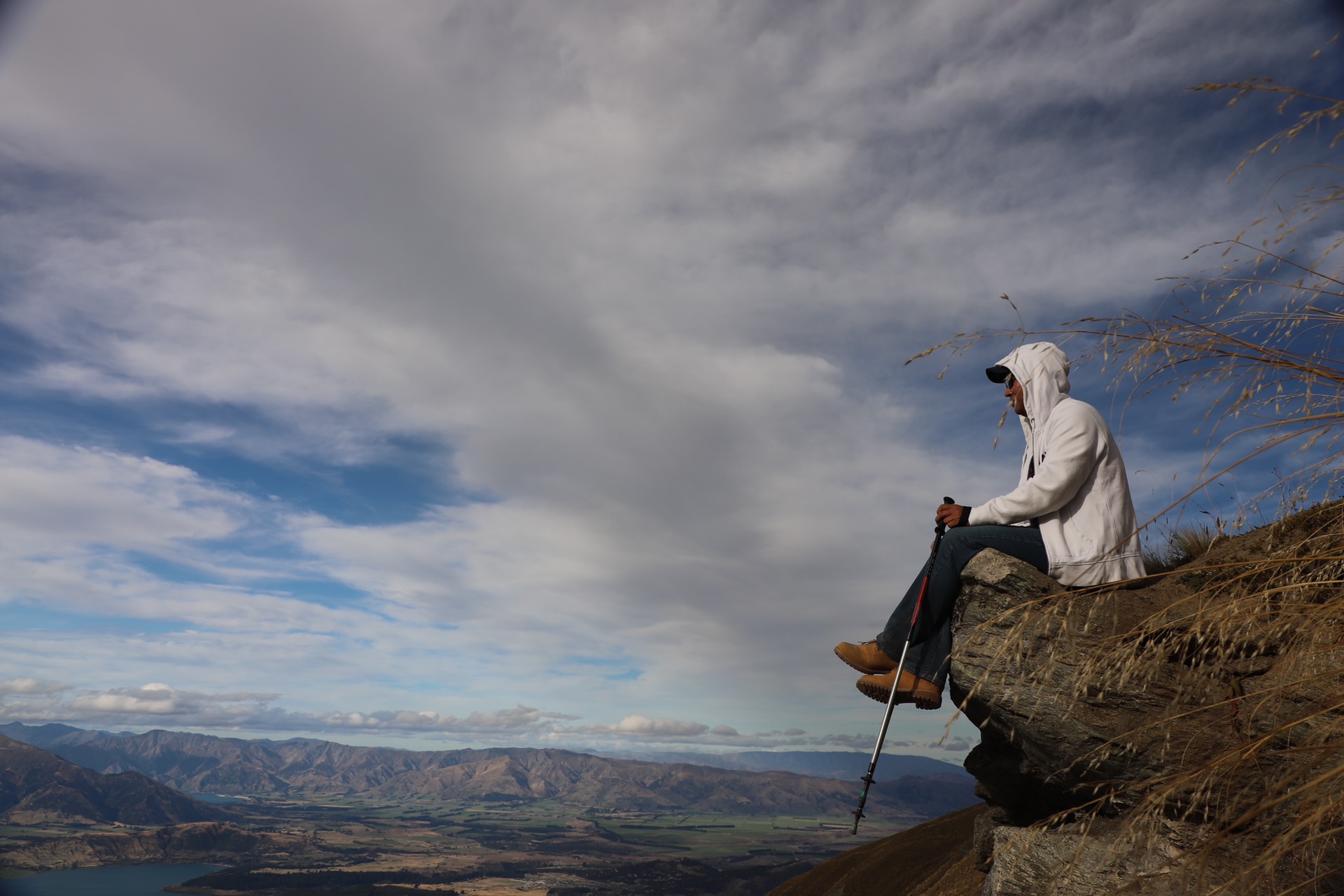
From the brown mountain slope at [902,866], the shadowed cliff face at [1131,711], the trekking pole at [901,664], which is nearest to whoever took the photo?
the shadowed cliff face at [1131,711]

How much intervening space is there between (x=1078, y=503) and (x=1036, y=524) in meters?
0.45

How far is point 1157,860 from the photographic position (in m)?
5.48

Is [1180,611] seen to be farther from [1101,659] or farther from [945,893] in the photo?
[945,893]

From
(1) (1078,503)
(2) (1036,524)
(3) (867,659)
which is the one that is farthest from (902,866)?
(1) (1078,503)

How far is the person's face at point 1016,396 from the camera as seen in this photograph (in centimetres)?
703

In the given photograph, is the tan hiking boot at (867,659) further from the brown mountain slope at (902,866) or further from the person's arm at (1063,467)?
the brown mountain slope at (902,866)

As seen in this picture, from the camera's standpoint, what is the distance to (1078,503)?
6.38 m

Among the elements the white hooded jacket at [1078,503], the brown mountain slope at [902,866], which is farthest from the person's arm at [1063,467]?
the brown mountain slope at [902,866]

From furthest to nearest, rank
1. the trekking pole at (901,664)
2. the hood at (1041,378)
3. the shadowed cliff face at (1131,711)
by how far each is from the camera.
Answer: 1. the hood at (1041,378)
2. the trekking pole at (901,664)
3. the shadowed cliff face at (1131,711)

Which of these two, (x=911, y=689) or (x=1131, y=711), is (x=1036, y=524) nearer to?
(x=1131, y=711)

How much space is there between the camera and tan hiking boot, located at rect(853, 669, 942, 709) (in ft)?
21.3

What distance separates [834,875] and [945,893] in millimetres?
27672

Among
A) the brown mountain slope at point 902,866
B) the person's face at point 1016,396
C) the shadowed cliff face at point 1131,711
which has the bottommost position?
the brown mountain slope at point 902,866

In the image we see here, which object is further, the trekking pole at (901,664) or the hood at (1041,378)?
the hood at (1041,378)
